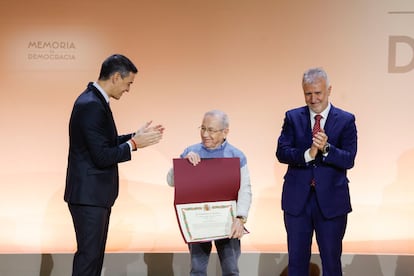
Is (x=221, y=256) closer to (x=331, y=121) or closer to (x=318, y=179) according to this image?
(x=318, y=179)

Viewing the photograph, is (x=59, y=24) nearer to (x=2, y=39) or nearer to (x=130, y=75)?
(x=2, y=39)

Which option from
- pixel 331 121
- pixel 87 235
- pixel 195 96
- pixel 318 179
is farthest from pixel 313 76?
pixel 195 96

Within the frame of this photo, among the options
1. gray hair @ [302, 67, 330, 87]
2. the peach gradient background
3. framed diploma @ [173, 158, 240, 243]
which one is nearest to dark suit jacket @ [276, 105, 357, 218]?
gray hair @ [302, 67, 330, 87]

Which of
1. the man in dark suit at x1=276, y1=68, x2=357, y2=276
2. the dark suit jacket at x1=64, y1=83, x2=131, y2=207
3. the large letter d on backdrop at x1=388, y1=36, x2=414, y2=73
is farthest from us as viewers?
the large letter d on backdrop at x1=388, y1=36, x2=414, y2=73

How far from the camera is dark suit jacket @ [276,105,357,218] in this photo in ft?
7.93

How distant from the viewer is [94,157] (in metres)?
2.33

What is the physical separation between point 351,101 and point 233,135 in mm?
918

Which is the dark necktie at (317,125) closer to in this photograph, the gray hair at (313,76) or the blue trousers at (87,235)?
the gray hair at (313,76)

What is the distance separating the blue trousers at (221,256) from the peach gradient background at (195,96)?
3.76 feet

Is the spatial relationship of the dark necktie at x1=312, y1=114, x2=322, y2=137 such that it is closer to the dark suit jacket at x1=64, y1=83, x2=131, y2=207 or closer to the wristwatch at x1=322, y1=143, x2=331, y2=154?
the wristwatch at x1=322, y1=143, x2=331, y2=154

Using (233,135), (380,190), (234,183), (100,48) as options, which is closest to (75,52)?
(100,48)

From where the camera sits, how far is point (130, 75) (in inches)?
97.0

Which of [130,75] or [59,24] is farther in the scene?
[59,24]

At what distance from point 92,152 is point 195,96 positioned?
157cm
